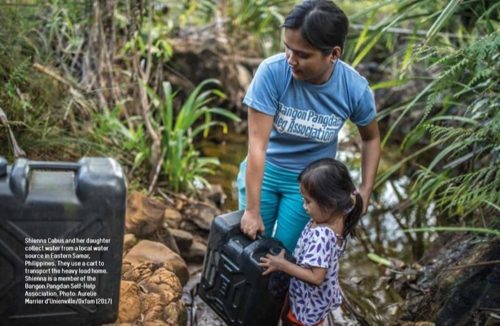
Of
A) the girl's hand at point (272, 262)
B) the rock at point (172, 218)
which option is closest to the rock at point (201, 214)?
the rock at point (172, 218)

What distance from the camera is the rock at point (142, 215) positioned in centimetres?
343

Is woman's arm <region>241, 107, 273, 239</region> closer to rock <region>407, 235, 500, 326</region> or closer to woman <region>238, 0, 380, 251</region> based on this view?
woman <region>238, 0, 380, 251</region>

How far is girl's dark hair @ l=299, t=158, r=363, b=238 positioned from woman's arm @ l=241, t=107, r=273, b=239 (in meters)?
0.16

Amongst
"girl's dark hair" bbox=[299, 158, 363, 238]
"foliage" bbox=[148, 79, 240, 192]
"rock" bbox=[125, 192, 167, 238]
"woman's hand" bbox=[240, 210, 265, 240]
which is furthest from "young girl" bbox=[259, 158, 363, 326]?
"foliage" bbox=[148, 79, 240, 192]

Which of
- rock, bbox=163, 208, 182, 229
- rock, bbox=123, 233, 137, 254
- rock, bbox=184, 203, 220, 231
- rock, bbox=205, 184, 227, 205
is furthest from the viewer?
rock, bbox=205, 184, 227, 205

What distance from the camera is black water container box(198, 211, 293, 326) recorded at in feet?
8.02

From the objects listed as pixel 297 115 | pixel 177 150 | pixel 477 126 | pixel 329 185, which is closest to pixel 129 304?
pixel 329 185

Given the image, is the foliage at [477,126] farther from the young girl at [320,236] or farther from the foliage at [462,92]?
the young girl at [320,236]

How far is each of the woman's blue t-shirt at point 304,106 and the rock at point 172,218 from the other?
4.48 ft

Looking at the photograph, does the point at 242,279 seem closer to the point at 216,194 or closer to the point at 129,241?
the point at 129,241

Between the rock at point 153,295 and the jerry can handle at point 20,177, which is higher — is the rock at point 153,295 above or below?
below

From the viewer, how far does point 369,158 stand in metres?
2.71

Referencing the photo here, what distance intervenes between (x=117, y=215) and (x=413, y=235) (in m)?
2.71

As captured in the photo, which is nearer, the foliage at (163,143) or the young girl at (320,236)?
the young girl at (320,236)
